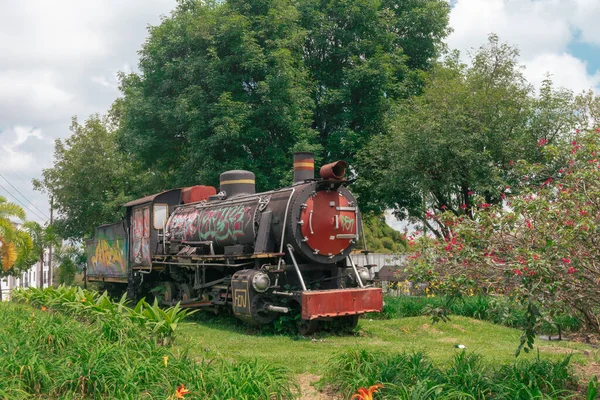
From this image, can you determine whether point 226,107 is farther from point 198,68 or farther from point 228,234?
point 228,234

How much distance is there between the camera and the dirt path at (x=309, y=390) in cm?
600

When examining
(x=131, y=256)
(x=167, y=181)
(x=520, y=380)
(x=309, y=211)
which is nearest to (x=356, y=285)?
(x=309, y=211)

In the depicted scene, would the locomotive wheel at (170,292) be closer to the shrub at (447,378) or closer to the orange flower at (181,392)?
the shrub at (447,378)

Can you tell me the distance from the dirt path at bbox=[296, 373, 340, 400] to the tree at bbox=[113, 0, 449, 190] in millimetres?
11911

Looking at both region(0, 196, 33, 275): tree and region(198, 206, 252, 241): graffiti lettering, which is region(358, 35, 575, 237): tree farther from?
region(0, 196, 33, 275): tree

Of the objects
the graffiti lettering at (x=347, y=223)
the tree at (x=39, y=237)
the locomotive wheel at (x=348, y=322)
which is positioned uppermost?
the tree at (x=39, y=237)

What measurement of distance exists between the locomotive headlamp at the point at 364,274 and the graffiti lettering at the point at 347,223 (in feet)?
3.28

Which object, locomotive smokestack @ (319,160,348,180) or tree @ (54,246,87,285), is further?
tree @ (54,246,87,285)

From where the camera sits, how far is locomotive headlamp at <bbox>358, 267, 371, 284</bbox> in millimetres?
11914

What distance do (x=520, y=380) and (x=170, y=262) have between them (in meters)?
10.2

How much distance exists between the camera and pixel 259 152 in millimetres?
19750

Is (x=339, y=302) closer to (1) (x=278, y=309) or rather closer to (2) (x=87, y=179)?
(1) (x=278, y=309)

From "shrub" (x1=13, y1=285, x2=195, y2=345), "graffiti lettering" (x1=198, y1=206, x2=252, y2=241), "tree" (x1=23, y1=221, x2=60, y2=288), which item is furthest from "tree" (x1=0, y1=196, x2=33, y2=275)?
"shrub" (x1=13, y1=285, x2=195, y2=345)

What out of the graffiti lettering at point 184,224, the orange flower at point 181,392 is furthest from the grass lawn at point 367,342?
the graffiti lettering at point 184,224
